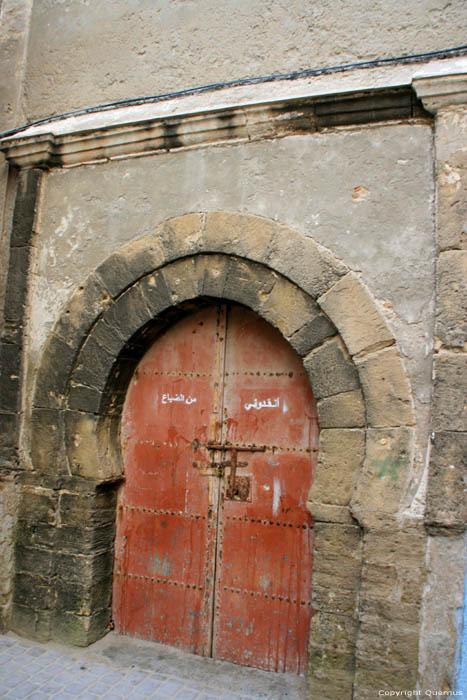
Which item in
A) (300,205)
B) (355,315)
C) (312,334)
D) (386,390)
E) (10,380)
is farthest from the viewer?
(10,380)

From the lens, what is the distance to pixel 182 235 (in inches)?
139

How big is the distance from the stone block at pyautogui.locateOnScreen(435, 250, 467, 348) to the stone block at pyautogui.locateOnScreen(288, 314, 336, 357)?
59 cm

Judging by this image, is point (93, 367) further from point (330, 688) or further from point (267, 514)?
point (330, 688)

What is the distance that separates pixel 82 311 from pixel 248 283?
3.95 feet

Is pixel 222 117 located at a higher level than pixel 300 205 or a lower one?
higher

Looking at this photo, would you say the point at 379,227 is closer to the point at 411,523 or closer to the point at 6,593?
the point at 411,523

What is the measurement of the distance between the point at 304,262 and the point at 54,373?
6.18 feet

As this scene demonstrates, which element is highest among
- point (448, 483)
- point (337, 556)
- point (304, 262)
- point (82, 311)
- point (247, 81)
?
point (247, 81)

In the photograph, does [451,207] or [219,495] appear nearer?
[451,207]

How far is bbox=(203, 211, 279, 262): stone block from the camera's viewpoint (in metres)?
3.32

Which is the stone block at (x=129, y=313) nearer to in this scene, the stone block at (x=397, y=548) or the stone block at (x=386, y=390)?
the stone block at (x=386, y=390)

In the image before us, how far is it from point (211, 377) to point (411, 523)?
5.12ft

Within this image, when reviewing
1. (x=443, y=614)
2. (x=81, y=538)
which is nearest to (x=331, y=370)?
(x=443, y=614)

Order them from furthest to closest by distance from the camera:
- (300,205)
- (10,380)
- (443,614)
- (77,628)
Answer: (10,380) < (77,628) < (300,205) < (443,614)
